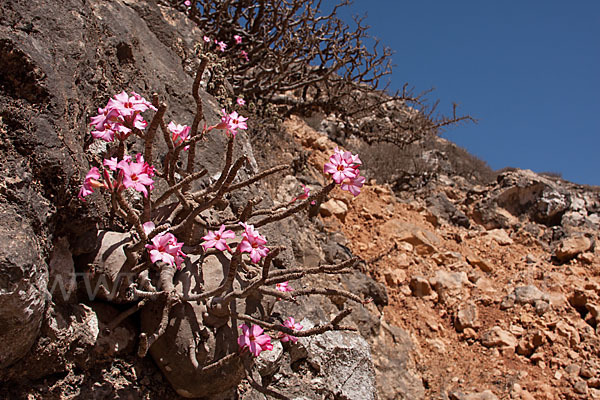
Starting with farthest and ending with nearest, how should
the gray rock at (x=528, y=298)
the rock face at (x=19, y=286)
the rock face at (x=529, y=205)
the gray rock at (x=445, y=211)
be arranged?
the rock face at (x=529, y=205) → the gray rock at (x=445, y=211) → the gray rock at (x=528, y=298) → the rock face at (x=19, y=286)

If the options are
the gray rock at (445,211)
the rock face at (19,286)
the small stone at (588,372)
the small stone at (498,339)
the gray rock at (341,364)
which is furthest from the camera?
the gray rock at (445,211)

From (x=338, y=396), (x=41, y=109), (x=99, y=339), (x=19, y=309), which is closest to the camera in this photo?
(x=19, y=309)

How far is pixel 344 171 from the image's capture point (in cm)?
181

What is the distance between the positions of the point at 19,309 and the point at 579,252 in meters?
6.62

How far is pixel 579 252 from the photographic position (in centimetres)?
603

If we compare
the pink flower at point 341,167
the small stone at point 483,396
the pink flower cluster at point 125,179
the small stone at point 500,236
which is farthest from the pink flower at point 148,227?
the small stone at point 500,236

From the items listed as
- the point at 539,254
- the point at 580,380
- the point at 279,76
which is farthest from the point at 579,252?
the point at 279,76

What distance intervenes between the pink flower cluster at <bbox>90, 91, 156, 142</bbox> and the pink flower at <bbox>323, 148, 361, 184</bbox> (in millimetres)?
782

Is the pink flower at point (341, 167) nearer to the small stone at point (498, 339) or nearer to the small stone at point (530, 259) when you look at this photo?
the small stone at point (498, 339)

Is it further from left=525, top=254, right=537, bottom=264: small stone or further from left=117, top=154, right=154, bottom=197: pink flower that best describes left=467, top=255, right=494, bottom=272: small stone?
Answer: left=117, top=154, right=154, bottom=197: pink flower

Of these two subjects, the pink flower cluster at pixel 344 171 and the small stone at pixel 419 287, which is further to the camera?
the small stone at pixel 419 287

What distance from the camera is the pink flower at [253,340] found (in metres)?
1.93

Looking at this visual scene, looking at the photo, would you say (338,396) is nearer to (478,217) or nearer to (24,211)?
(24,211)

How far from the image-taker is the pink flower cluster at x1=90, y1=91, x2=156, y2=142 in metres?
1.73
